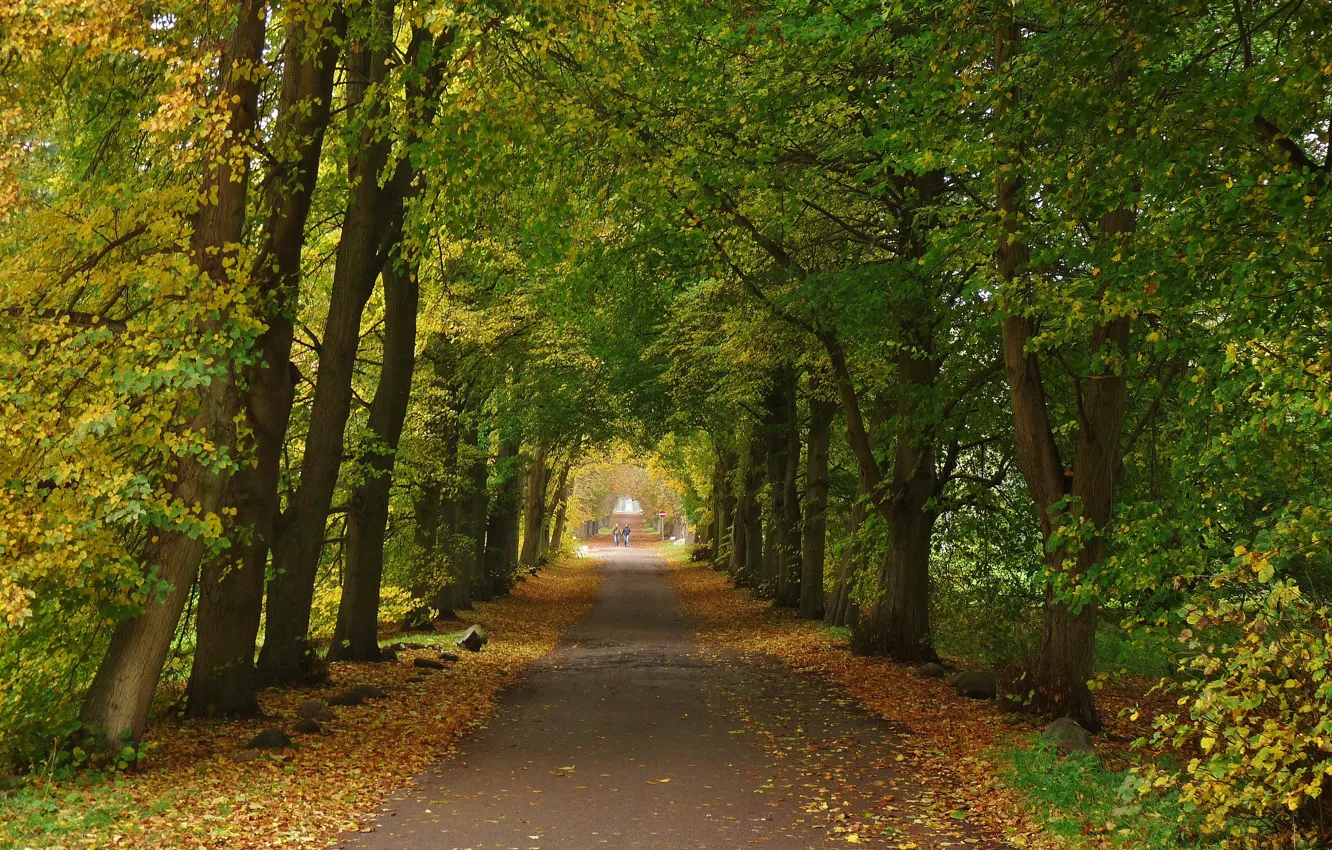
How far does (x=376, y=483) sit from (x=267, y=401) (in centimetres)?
531

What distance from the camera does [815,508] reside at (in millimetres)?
24406

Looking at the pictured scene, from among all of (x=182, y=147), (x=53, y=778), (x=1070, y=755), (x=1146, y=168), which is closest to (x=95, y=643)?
(x=53, y=778)

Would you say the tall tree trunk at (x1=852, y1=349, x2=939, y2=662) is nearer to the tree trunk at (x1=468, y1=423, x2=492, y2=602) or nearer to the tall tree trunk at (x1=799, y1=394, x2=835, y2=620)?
the tall tree trunk at (x1=799, y1=394, x2=835, y2=620)

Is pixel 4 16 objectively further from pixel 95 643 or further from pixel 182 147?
pixel 95 643

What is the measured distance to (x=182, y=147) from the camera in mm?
10273

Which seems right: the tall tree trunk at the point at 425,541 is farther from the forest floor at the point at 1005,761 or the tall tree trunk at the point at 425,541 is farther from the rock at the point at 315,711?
the rock at the point at 315,711

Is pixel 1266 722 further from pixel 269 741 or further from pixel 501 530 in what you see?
pixel 501 530

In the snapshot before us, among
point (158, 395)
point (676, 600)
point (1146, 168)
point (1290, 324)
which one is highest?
point (1146, 168)

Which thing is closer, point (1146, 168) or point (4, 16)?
point (4, 16)

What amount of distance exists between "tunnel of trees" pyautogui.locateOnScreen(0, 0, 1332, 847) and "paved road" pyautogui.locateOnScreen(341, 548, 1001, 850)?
2.37m

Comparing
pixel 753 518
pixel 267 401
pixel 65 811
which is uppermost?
pixel 267 401

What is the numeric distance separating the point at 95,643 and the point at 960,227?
8553 millimetres

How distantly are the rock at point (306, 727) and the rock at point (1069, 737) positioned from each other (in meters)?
6.97

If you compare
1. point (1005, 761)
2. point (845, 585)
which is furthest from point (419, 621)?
point (1005, 761)
